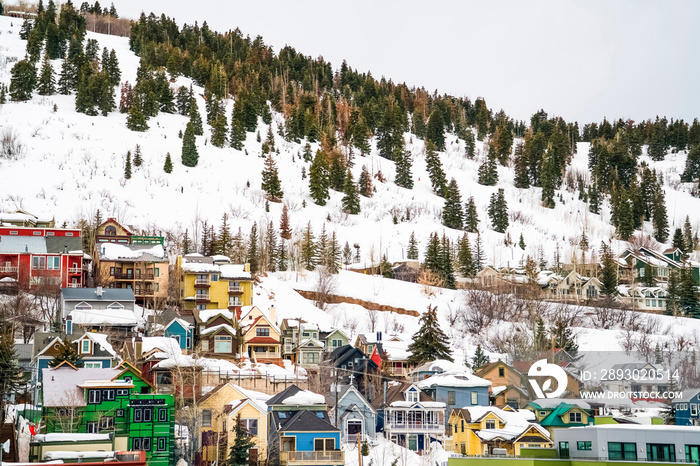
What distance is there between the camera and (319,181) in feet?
359

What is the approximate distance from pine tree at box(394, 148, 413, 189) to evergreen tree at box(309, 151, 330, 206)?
14461 millimetres

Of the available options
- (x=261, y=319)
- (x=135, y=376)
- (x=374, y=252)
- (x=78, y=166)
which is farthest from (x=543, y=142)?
(x=135, y=376)

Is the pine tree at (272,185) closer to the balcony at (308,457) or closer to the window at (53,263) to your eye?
the window at (53,263)

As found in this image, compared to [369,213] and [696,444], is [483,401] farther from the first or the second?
[369,213]

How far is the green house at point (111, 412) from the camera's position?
41.4 metres

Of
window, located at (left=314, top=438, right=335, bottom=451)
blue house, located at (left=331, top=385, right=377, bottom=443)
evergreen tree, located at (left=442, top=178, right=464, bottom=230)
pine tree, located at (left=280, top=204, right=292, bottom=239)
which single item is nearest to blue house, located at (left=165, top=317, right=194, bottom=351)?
blue house, located at (left=331, top=385, right=377, bottom=443)

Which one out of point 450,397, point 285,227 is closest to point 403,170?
point 285,227

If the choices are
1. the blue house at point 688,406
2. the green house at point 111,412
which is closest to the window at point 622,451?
the green house at point 111,412

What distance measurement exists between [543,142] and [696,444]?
110596 millimetres

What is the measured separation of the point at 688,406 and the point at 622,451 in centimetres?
2404

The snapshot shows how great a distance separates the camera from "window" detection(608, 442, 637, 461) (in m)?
32.7

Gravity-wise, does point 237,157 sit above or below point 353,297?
above

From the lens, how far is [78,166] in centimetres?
10150

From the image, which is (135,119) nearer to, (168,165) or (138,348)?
(168,165)
